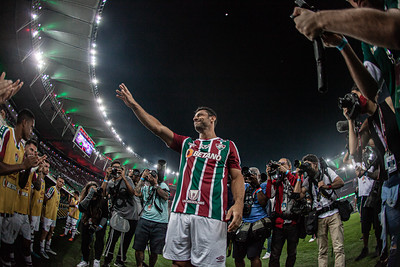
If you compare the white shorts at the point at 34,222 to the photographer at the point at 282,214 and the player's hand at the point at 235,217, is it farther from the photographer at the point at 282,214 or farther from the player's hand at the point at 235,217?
the player's hand at the point at 235,217

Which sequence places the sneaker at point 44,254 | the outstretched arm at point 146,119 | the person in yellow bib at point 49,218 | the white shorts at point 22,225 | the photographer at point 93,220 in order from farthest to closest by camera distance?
the person in yellow bib at point 49,218 < the sneaker at point 44,254 < the photographer at point 93,220 < the white shorts at point 22,225 < the outstretched arm at point 146,119

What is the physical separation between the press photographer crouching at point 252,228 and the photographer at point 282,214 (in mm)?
276

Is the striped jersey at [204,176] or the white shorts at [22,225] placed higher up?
the striped jersey at [204,176]

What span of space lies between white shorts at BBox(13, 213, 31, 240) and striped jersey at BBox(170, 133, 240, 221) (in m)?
2.92

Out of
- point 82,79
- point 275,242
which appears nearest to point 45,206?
point 275,242

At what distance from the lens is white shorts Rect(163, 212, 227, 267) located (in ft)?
8.25

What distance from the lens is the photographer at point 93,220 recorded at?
568 centimetres

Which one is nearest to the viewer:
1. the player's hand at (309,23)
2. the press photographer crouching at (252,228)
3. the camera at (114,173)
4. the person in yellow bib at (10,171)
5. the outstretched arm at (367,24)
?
the outstretched arm at (367,24)

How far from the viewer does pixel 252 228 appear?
471cm

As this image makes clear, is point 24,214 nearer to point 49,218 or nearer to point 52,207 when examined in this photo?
point 49,218

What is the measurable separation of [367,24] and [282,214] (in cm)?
454

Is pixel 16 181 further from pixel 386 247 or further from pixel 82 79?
pixel 82 79

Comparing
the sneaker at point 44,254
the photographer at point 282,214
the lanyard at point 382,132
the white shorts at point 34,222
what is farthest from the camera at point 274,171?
the white shorts at point 34,222

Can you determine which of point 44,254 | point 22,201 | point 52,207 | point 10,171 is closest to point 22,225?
point 22,201
